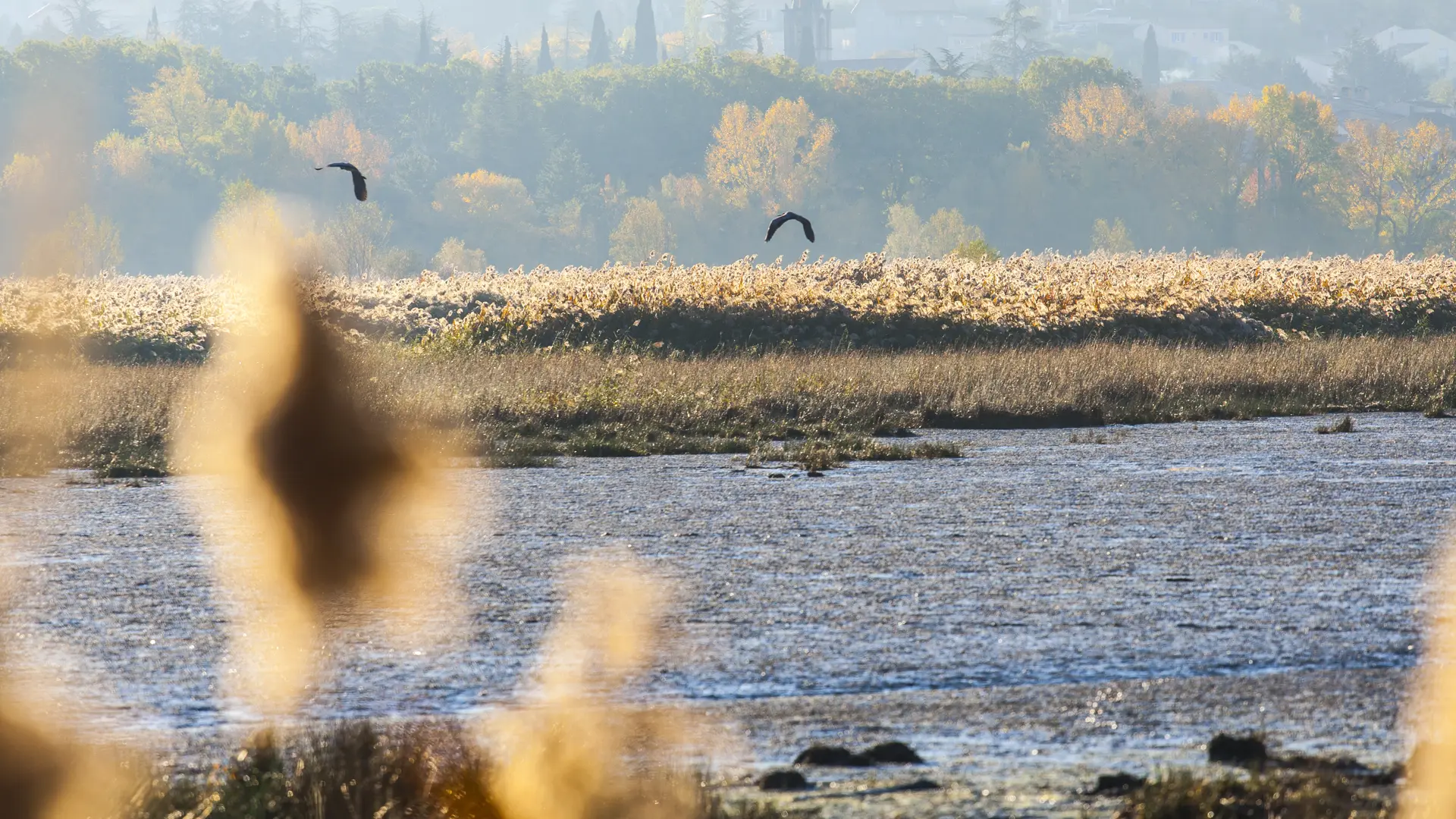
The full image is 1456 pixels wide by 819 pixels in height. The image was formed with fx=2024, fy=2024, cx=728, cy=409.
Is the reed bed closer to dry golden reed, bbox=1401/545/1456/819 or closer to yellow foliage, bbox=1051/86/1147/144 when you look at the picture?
dry golden reed, bbox=1401/545/1456/819

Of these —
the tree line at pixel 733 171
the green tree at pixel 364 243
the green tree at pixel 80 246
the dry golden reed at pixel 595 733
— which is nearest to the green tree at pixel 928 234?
the tree line at pixel 733 171

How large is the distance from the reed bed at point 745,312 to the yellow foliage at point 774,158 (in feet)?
323

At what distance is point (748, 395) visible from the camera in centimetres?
2480

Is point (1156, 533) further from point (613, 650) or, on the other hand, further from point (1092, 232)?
point (1092, 232)

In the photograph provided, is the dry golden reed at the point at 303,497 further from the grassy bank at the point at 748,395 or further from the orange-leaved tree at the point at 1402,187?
the orange-leaved tree at the point at 1402,187

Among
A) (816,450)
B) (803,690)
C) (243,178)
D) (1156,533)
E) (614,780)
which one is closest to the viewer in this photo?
(614,780)

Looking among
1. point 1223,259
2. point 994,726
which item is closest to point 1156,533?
point 994,726

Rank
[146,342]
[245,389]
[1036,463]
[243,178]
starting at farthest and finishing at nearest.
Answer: [243,178], [146,342], [245,389], [1036,463]

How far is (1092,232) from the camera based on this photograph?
138 metres

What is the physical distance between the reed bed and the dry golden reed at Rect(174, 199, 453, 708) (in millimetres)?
3825

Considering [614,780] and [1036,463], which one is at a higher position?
[614,780]

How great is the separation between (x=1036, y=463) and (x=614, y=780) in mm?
12829

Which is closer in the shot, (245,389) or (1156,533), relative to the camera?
(1156,533)

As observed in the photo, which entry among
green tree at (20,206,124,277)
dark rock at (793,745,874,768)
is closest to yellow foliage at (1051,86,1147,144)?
green tree at (20,206,124,277)
